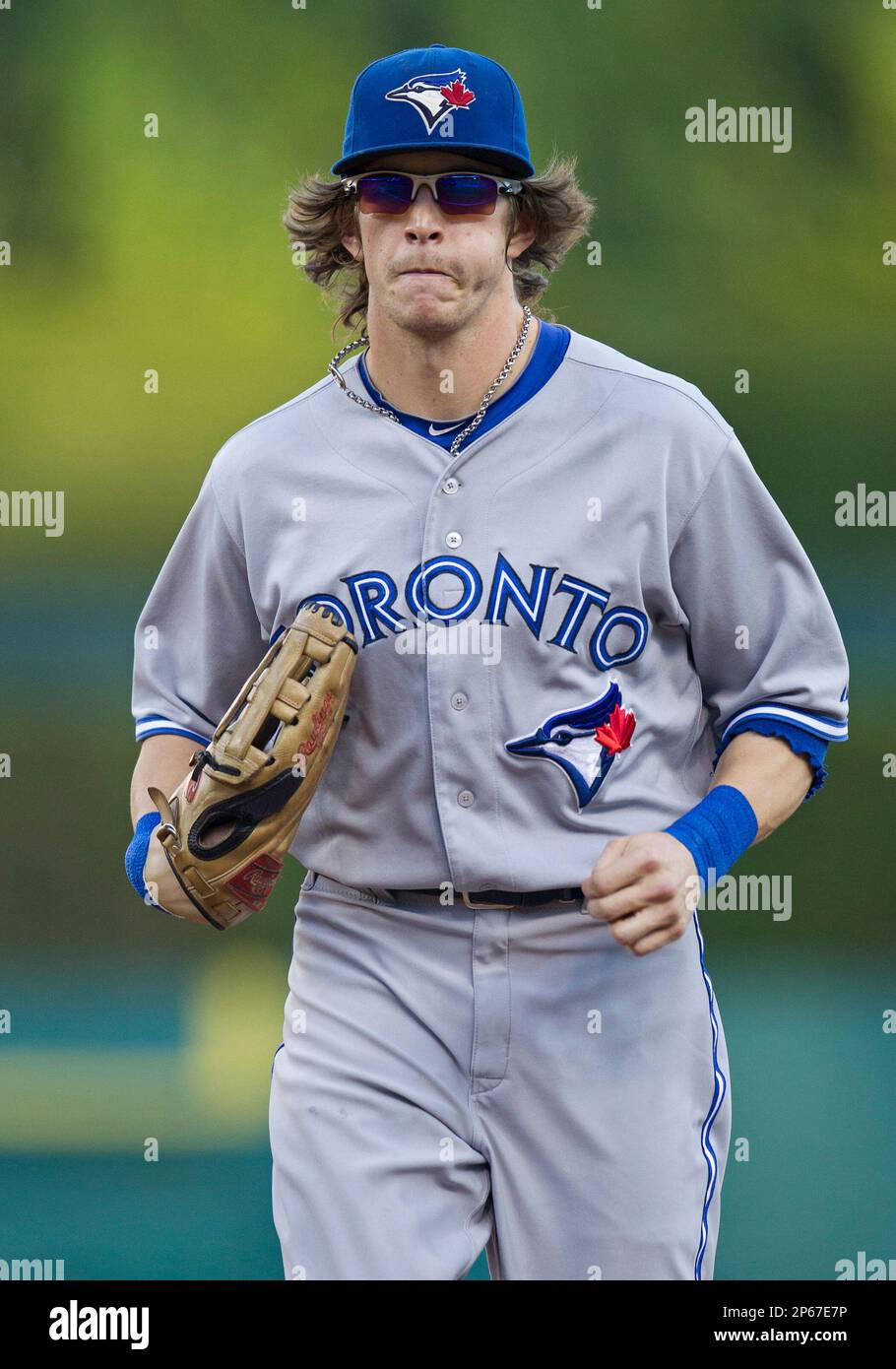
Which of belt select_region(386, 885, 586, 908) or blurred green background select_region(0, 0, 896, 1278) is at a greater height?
blurred green background select_region(0, 0, 896, 1278)

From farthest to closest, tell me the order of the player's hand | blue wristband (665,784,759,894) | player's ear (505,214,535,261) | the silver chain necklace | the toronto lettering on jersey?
player's ear (505,214,535,261) → the silver chain necklace → the toronto lettering on jersey → blue wristband (665,784,759,894) → the player's hand

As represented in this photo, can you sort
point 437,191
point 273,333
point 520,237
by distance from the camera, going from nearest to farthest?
point 437,191 < point 520,237 < point 273,333

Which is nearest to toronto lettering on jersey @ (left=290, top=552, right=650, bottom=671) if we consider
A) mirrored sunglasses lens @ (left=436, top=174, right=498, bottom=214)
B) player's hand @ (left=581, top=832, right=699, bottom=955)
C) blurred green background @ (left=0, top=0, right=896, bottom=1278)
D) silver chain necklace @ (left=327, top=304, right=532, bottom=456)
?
silver chain necklace @ (left=327, top=304, right=532, bottom=456)

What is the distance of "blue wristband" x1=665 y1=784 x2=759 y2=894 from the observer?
189 cm

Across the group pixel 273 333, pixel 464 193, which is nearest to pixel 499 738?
pixel 464 193

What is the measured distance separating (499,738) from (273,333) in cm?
265

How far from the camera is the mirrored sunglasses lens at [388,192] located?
Answer: 204cm

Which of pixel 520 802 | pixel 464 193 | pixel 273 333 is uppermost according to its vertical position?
pixel 273 333

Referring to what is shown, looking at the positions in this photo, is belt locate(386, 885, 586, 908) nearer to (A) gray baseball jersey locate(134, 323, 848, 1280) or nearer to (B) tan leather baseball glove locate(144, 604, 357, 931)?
(A) gray baseball jersey locate(134, 323, 848, 1280)

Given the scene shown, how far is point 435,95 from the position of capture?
6.64 feet

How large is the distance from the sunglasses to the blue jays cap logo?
6 centimetres

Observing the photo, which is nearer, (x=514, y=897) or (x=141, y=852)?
(x=514, y=897)

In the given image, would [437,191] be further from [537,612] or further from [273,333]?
[273,333]

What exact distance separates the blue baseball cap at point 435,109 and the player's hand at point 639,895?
85cm
